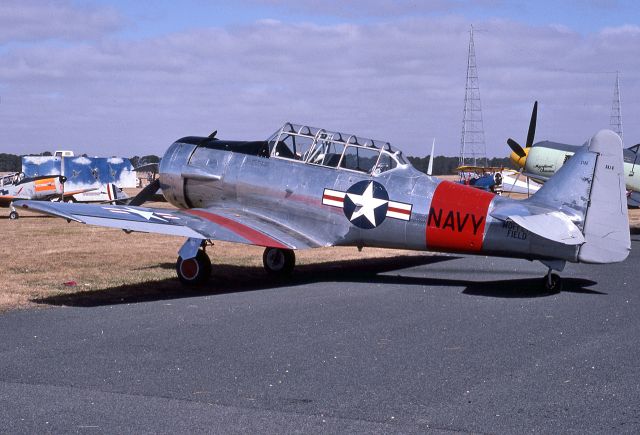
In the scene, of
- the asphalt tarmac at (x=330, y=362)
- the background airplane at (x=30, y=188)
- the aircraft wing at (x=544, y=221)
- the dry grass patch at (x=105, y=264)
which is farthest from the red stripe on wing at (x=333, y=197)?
the background airplane at (x=30, y=188)

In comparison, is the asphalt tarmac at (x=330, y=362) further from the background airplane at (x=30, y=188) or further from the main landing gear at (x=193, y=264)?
the background airplane at (x=30, y=188)

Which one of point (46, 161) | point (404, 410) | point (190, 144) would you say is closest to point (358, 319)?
point (404, 410)

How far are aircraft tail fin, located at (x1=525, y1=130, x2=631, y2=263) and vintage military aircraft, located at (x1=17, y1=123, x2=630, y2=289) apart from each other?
1 centimetres

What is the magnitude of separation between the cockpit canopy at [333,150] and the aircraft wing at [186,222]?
1.18 meters

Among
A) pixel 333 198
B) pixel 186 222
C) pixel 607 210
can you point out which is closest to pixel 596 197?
pixel 607 210

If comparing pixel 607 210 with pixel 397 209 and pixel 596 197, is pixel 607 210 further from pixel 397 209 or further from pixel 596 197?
pixel 397 209

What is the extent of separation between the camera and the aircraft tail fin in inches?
411

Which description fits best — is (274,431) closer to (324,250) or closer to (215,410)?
(215,410)

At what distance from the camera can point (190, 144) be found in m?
13.8

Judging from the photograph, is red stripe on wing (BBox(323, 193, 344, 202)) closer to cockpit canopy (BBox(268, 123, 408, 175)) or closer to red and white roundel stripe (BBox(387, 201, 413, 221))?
cockpit canopy (BBox(268, 123, 408, 175))

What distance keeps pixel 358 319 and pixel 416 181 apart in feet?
10.9

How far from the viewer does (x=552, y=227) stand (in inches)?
407

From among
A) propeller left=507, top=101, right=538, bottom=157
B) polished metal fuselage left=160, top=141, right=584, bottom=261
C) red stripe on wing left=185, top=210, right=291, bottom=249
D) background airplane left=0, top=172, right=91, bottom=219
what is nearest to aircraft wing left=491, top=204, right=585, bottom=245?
polished metal fuselage left=160, top=141, right=584, bottom=261

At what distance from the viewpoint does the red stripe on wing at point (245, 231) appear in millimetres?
11469
